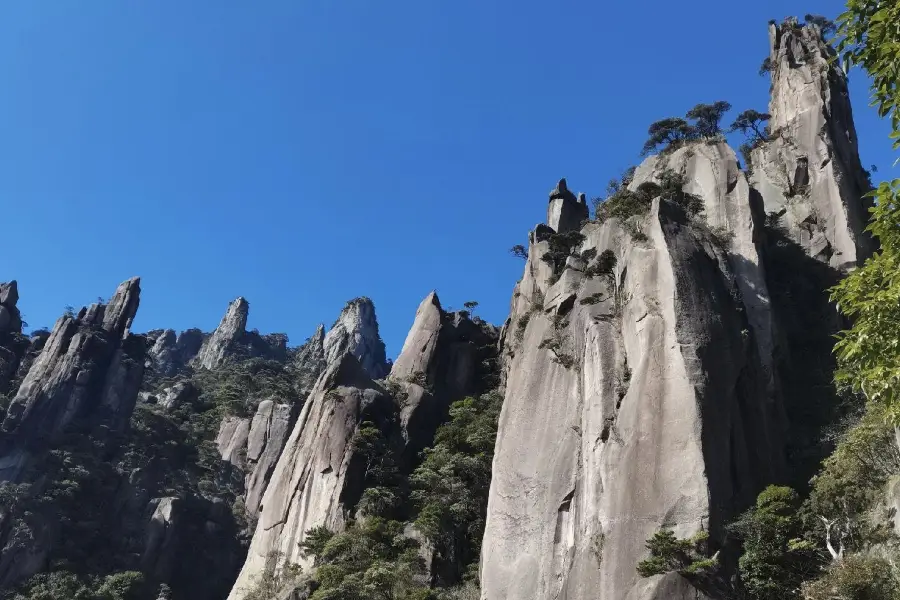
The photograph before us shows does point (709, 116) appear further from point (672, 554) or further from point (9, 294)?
point (9, 294)

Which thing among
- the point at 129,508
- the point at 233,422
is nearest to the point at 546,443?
the point at 129,508

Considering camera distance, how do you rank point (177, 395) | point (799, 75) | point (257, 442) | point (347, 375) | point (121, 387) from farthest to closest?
point (177, 395)
point (121, 387)
point (257, 442)
point (799, 75)
point (347, 375)

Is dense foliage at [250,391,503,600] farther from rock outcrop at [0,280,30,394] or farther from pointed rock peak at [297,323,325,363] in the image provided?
pointed rock peak at [297,323,325,363]

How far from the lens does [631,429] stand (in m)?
25.4

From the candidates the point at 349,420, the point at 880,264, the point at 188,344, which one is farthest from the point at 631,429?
the point at 188,344

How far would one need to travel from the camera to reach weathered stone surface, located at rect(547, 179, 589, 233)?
57000 mm

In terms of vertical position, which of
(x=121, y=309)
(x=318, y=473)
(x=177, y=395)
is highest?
(x=121, y=309)

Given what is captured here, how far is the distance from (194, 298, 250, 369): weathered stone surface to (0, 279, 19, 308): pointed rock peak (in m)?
38.1

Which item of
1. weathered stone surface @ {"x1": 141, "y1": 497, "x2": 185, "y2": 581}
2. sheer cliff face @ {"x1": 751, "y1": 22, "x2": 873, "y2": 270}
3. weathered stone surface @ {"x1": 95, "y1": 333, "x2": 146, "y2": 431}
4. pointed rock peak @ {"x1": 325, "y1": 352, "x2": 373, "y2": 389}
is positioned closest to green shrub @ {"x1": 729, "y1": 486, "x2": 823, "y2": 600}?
sheer cliff face @ {"x1": 751, "y1": 22, "x2": 873, "y2": 270}

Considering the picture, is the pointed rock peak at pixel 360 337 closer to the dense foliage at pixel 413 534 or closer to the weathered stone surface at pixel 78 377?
the weathered stone surface at pixel 78 377

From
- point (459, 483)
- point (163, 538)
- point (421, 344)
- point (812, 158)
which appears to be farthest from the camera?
point (163, 538)

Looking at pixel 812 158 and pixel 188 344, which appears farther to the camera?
pixel 188 344

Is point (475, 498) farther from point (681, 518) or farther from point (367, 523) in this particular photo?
point (681, 518)

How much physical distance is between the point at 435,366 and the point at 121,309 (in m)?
46.9
